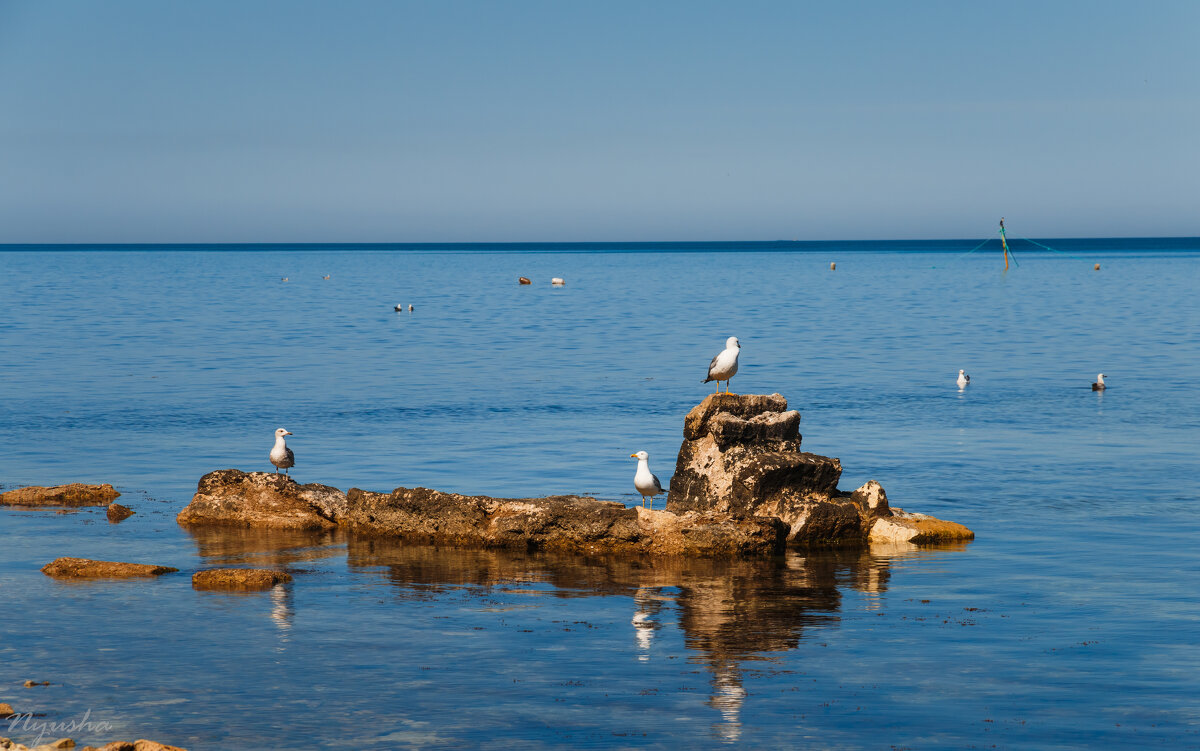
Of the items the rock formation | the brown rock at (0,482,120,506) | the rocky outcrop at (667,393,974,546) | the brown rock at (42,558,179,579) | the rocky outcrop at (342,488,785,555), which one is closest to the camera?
the brown rock at (42,558,179,579)

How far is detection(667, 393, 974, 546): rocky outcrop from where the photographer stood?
20.5 meters

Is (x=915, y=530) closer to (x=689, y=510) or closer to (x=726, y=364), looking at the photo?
(x=689, y=510)

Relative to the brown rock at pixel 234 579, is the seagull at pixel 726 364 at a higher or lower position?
higher

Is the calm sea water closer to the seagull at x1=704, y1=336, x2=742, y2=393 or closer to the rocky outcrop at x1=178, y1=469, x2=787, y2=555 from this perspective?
the rocky outcrop at x1=178, y1=469, x2=787, y2=555

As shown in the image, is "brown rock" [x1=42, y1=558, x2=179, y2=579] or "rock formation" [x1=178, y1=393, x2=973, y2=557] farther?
"rock formation" [x1=178, y1=393, x2=973, y2=557]

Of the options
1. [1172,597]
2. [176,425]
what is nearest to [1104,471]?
[1172,597]

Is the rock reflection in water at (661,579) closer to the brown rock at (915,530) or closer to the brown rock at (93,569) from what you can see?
the brown rock at (915,530)

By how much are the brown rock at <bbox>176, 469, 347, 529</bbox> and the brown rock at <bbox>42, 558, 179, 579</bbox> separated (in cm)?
405

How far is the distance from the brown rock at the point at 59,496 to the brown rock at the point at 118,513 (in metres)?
1.11

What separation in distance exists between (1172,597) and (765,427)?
6771mm

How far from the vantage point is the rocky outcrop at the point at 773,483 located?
20484 mm

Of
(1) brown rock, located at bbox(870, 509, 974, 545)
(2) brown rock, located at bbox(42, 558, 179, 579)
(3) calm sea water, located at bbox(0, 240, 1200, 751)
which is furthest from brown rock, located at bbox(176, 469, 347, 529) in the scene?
(1) brown rock, located at bbox(870, 509, 974, 545)

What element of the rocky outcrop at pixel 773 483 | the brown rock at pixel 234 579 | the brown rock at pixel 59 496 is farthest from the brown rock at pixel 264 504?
the rocky outcrop at pixel 773 483

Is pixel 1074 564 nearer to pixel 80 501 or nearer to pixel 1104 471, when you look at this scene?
pixel 1104 471
